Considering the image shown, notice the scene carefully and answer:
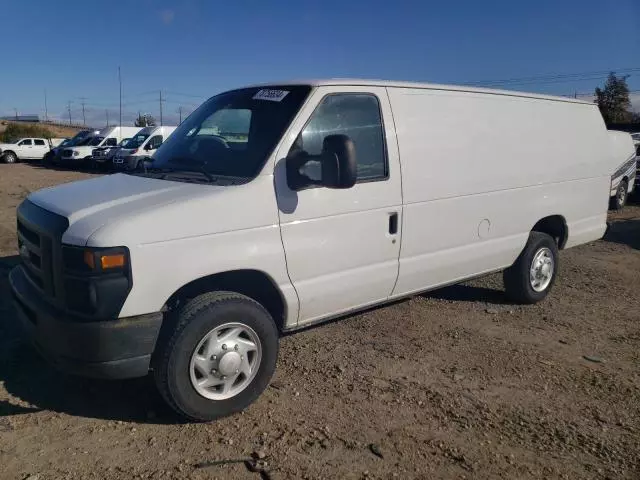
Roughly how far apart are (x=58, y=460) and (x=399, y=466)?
6.19 ft

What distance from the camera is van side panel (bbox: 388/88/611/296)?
4535 millimetres

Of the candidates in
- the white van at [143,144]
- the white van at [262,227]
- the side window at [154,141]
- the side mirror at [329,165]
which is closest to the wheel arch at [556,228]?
the white van at [262,227]

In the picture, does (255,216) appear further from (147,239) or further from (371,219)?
(371,219)

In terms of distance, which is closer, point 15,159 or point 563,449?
point 563,449

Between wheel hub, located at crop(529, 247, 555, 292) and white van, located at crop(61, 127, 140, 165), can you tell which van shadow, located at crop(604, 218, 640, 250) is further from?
white van, located at crop(61, 127, 140, 165)

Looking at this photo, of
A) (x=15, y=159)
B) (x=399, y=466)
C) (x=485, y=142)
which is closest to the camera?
(x=399, y=466)

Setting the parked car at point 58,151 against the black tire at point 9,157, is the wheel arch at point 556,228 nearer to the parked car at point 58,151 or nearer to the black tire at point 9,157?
the parked car at point 58,151

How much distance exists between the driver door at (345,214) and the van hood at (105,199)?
2.05 feet

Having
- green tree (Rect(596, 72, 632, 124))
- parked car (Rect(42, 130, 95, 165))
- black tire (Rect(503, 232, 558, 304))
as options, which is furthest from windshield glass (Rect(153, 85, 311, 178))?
green tree (Rect(596, 72, 632, 124))

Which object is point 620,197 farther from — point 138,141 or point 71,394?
point 138,141

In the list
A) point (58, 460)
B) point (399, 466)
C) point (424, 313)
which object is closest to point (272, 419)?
point (399, 466)

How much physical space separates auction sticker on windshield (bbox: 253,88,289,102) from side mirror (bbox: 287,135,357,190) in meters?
0.61

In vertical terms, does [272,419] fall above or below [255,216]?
below

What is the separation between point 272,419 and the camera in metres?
3.70
